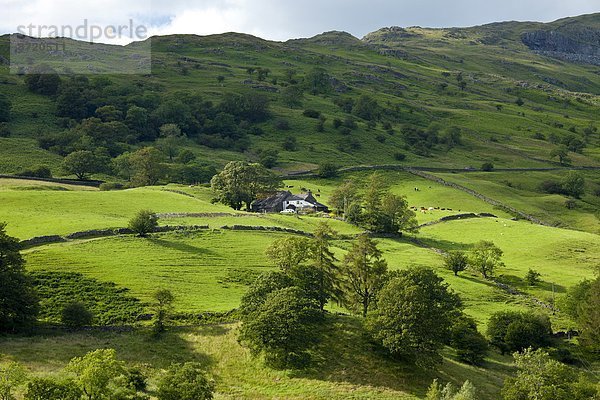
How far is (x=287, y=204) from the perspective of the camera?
4727 inches

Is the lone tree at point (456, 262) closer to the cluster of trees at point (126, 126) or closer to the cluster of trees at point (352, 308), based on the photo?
the cluster of trees at point (352, 308)

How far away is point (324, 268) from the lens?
58594mm

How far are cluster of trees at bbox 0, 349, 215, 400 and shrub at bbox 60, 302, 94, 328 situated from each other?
45.2ft

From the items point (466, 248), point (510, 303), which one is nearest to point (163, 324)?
point (510, 303)

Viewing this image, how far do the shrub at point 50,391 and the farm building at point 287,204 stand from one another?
87.5 meters

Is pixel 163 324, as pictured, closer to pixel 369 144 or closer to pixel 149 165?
pixel 149 165

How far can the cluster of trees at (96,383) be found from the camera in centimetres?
3077

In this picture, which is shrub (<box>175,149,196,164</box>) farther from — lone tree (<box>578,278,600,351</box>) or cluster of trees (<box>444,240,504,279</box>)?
lone tree (<box>578,278,600,351</box>)

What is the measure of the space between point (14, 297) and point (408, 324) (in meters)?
35.1

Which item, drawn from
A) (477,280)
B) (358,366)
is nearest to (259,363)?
(358,366)

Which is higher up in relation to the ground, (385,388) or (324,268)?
(324,268)

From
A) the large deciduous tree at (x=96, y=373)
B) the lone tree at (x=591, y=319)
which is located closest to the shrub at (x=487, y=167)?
the lone tree at (x=591, y=319)

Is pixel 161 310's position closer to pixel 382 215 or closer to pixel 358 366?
pixel 358 366

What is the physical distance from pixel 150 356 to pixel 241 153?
13389 centimetres
